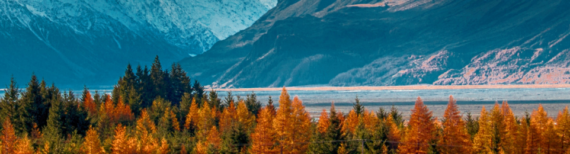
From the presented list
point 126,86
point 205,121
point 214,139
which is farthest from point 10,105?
point 126,86

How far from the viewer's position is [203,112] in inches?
4594

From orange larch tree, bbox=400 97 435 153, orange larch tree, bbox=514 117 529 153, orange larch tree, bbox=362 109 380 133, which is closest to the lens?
orange larch tree, bbox=400 97 435 153

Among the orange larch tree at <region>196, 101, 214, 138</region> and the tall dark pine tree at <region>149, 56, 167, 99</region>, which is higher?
the tall dark pine tree at <region>149, 56, 167, 99</region>

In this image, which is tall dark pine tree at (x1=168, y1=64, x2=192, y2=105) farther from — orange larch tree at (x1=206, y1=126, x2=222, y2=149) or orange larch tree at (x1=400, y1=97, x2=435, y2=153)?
orange larch tree at (x1=400, y1=97, x2=435, y2=153)

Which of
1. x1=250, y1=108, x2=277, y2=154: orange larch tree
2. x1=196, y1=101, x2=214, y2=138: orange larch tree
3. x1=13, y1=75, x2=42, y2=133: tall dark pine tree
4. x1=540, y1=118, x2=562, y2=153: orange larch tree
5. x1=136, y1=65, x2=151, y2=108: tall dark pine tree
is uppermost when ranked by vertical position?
x1=136, y1=65, x2=151, y2=108: tall dark pine tree

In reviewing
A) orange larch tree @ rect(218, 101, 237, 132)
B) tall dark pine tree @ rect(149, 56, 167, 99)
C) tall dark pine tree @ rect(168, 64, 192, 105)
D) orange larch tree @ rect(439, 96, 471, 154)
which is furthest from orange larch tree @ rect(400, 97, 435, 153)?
tall dark pine tree @ rect(168, 64, 192, 105)

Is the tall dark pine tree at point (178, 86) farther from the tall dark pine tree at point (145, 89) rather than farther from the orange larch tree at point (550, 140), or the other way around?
the orange larch tree at point (550, 140)

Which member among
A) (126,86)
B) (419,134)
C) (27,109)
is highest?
(126,86)

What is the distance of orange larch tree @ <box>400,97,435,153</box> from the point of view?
81125 millimetres

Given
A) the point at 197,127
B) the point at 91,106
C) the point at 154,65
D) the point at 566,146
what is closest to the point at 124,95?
Result: the point at 91,106

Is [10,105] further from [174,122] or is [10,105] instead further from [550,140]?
[550,140]

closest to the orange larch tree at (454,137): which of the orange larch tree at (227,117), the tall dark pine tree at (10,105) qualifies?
the orange larch tree at (227,117)

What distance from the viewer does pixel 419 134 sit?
81625 millimetres

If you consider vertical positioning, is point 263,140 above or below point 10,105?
below
